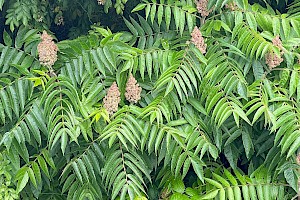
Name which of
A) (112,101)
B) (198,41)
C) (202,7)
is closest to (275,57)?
(198,41)

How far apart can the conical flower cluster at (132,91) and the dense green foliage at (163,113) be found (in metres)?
0.07

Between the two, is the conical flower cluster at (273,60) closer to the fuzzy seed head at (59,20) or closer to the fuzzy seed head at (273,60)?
the fuzzy seed head at (273,60)

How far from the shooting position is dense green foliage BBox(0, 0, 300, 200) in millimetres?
2559

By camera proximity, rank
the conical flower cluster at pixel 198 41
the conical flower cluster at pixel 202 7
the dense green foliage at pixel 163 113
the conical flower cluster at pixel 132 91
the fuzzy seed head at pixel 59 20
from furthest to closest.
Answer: the fuzzy seed head at pixel 59 20 < the conical flower cluster at pixel 202 7 < the conical flower cluster at pixel 198 41 < the conical flower cluster at pixel 132 91 < the dense green foliage at pixel 163 113

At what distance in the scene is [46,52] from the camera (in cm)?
278

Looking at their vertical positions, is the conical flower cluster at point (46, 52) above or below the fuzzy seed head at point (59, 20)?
below

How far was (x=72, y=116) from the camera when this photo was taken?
2.54 m

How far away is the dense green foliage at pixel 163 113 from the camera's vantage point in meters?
2.56

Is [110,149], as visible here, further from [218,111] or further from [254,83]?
[254,83]

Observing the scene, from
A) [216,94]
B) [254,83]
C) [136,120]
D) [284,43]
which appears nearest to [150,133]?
[136,120]

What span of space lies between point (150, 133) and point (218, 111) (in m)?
0.43

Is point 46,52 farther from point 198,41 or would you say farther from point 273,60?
point 273,60

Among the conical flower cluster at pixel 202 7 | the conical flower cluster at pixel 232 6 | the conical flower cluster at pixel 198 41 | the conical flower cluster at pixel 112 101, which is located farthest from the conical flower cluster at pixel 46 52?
the conical flower cluster at pixel 232 6

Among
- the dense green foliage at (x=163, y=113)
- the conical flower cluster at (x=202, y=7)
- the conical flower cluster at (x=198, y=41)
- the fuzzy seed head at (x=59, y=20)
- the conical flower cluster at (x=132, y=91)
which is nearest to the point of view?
the dense green foliage at (x=163, y=113)
